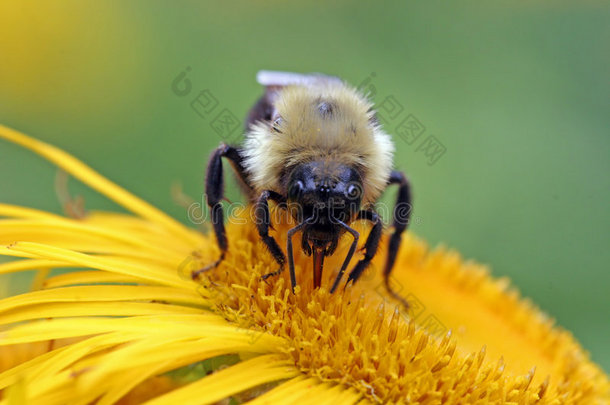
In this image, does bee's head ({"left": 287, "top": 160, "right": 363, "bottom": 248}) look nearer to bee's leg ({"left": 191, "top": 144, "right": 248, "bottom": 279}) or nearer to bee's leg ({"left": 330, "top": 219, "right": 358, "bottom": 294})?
bee's leg ({"left": 330, "top": 219, "right": 358, "bottom": 294})

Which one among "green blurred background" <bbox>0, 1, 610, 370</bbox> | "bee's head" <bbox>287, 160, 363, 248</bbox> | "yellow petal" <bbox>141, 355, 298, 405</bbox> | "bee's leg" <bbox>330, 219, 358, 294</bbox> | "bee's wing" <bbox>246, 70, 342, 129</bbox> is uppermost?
"green blurred background" <bbox>0, 1, 610, 370</bbox>

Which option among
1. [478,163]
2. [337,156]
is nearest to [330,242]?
[337,156]

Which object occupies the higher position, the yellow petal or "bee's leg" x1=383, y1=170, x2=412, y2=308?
"bee's leg" x1=383, y1=170, x2=412, y2=308

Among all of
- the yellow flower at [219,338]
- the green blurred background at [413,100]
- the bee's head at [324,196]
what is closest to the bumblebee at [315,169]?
the bee's head at [324,196]

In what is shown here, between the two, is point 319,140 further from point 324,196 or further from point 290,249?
point 290,249

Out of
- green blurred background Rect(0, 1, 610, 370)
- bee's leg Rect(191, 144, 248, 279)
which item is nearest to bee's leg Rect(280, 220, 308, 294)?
bee's leg Rect(191, 144, 248, 279)

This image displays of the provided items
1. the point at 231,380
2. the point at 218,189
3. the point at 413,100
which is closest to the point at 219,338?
the point at 231,380

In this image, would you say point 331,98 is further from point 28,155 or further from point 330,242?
point 28,155

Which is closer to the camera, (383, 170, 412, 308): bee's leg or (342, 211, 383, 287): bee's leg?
(342, 211, 383, 287): bee's leg
